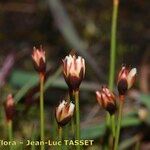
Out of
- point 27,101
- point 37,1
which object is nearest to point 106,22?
point 37,1

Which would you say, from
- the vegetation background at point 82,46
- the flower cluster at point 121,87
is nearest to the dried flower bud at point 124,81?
the flower cluster at point 121,87

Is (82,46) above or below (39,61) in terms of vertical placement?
below

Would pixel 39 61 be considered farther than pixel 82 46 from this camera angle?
No

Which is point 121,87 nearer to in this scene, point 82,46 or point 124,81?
point 124,81

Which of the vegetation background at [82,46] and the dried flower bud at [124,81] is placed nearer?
the dried flower bud at [124,81]

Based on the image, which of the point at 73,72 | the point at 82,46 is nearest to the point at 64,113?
the point at 73,72

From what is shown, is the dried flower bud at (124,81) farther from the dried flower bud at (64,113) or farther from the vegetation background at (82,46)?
the vegetation background at (82,46)
